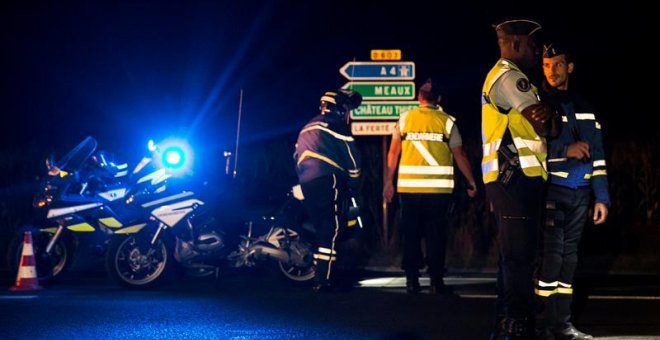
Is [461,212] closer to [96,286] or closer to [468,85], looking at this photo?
[96,286]

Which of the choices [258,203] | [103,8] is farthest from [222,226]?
[103,8]

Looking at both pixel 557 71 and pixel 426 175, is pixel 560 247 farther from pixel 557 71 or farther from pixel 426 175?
pixel 426 175

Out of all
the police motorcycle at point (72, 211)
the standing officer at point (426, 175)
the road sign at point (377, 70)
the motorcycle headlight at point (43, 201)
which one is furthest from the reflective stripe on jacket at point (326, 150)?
the road sign at point (377, 70)

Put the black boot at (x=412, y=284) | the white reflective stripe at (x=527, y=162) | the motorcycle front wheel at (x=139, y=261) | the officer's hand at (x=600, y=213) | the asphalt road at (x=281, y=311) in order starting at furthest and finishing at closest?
the motorcycle front wheel at (x=139, y=261), the black boot at (x=412, y=284), the asphalt road at (x=281, y=311), the officer's hand at (x=600, y=213), the white reflective stripe at (x=527, y=162)

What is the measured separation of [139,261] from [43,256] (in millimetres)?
987

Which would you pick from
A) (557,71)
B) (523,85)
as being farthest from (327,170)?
(523,85)

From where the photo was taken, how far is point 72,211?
38.1 ft

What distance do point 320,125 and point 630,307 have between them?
3143 millimetres

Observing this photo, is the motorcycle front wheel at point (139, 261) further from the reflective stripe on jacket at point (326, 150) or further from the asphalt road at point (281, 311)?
the reflective stripe on jacket at point (326, 150)

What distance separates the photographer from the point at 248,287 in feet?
37.1

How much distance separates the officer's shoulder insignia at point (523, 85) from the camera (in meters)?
6.93

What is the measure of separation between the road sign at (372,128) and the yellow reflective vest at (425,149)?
4034 mm

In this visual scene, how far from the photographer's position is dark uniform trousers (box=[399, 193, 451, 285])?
10.9 m

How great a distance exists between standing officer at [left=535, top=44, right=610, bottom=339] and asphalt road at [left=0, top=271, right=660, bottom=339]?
19.6 inches
